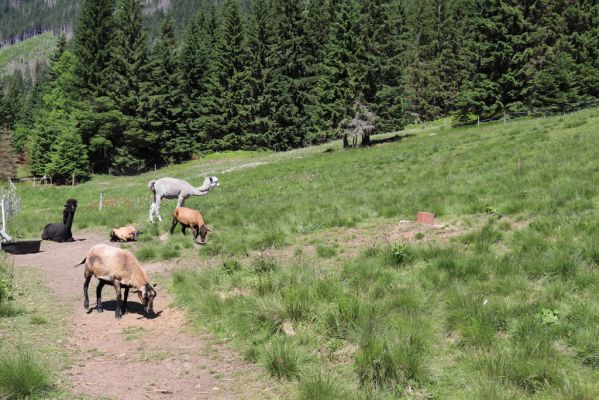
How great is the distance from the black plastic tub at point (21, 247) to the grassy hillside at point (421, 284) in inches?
140

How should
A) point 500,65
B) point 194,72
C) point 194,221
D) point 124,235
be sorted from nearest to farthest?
point 194,221, point 124,235, point 500,65, point 194,72

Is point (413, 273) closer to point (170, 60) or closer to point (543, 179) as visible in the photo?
point (543, 179)

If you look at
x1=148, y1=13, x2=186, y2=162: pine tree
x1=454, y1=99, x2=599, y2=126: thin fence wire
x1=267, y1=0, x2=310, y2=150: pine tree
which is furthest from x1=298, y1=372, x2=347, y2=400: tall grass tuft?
x1=148, y1=13, x2=186, y2=162: pine tree

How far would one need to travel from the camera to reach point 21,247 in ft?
50.0

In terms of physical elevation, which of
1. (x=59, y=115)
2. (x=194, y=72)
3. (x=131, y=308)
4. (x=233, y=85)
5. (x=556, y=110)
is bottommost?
(x=131, y=308)

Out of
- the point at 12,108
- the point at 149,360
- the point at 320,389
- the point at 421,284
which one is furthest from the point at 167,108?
the point at 12,108

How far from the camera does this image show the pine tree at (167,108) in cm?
6488

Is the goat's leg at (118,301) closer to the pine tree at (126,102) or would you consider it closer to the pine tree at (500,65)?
the pine tree at (500,65)

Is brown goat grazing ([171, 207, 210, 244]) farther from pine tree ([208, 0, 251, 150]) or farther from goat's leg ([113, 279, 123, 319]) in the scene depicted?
pine tree ([208, 0, 251, 150])

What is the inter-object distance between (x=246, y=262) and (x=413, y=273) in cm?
449

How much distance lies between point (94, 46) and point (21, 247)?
60148mm

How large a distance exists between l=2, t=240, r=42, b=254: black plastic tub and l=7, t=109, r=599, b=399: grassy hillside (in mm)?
3569

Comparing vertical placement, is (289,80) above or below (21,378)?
above

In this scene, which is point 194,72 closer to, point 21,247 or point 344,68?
point 344,68
